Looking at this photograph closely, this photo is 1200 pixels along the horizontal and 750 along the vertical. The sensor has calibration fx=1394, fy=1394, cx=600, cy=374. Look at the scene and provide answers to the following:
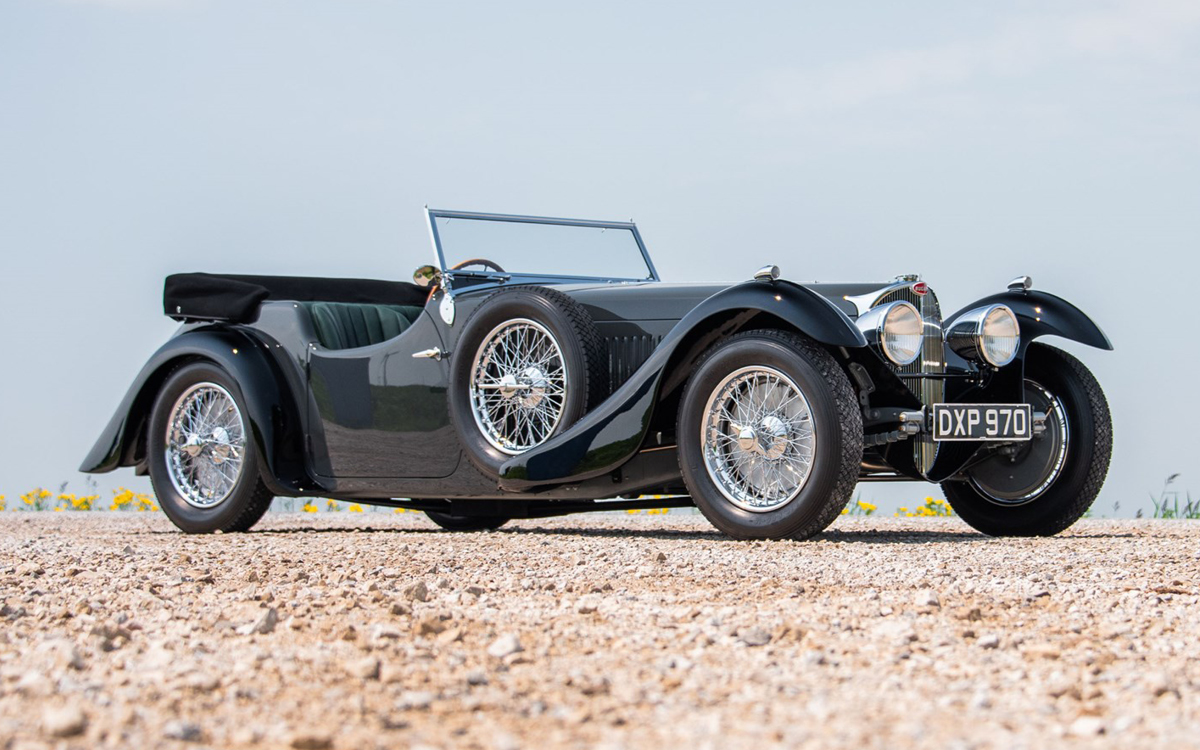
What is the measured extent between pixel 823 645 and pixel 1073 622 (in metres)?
0.89

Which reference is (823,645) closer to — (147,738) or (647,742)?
(647,742)

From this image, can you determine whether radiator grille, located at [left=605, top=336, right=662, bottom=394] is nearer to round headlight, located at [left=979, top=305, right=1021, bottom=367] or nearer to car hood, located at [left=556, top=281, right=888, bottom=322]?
car hood, located at [left=556, top=281, right=888, bottom=322]

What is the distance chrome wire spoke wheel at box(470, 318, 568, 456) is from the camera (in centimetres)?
649

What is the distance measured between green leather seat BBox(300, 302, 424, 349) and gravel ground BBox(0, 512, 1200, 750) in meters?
2.50

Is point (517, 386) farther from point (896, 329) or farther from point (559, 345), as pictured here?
point (896, 329)

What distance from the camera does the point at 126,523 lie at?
9320 mm

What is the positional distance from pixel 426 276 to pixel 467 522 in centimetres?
184

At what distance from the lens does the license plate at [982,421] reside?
584 centimetres

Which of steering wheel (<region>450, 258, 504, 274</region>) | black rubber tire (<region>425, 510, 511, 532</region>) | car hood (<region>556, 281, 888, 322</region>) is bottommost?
black rubber tire (<region>425, 510, 511, 532</region>)

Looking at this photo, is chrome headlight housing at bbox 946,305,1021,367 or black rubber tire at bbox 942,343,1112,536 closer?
chrome headlight housing at bbox 946,305,1021,367

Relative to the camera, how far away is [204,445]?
7.88 m

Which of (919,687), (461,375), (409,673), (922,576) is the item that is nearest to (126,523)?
(461,375)

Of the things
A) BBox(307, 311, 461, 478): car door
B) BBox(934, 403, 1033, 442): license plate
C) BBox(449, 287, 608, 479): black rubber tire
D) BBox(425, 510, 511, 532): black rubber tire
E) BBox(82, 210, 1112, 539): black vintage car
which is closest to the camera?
BBox(82, 210, 1112, 539): black vintage car

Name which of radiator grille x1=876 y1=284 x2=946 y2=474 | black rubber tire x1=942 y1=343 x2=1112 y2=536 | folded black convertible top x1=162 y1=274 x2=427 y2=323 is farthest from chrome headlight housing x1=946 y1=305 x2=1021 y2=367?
folded black convertible top x1=162 y1=274 x2=427 y2=323
